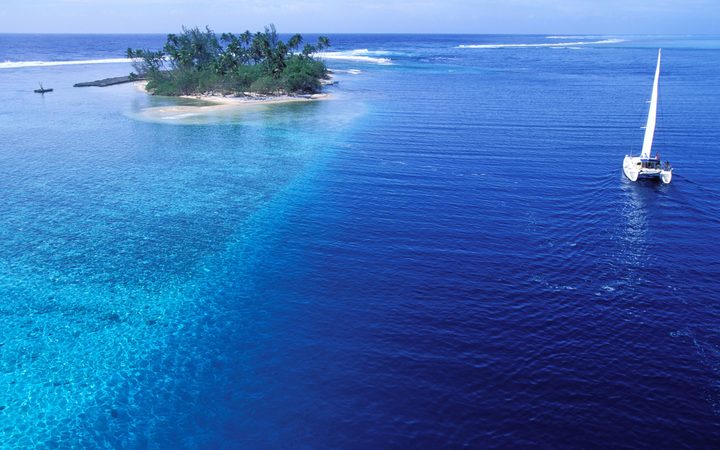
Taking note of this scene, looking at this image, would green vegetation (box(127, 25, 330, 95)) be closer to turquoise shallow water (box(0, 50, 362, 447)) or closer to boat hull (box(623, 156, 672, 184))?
turquoise shallow water (box(0, 50, 362, 447))

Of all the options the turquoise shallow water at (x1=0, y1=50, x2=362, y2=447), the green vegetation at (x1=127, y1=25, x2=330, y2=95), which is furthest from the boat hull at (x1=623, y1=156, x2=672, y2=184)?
the green vegetation at (x1=127, y1=25, x2=330, y2=95)

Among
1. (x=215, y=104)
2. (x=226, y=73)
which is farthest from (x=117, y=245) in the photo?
(x=226, y=73)

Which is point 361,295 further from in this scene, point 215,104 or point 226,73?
point 226,73

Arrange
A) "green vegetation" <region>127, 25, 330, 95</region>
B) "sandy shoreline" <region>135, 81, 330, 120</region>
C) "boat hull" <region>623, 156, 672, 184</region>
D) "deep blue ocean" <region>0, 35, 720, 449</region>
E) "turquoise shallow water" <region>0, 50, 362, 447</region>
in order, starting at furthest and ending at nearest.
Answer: "green vegetation" <region>127, 25, 330, 95</region> → "sandy shoreline" <region>135, 81, 330, 120</region> → "boat hull" <region>623, 156, 672, 184</region> → "turquoise shallow water" <region>0, 50, 362, 447</region> → "deep blue ocean" <region>0, 35, 720, 449</region>

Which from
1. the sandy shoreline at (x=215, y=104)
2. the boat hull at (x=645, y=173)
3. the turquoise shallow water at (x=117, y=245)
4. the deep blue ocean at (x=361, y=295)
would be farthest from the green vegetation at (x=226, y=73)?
the boat hull at (x=645, y=173)

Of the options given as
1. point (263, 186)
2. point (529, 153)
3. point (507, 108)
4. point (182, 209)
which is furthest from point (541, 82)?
point (182, 209)
